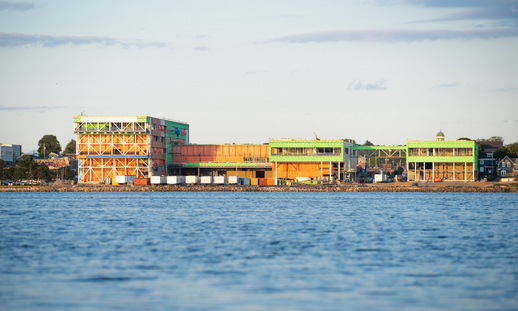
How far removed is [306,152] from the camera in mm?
179500

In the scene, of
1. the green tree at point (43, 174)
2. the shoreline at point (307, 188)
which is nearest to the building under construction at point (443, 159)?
the shoreline at point (307, 188)

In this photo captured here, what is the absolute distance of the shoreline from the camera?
157375mm

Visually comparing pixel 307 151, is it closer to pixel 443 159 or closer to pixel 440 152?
pixel 440 152

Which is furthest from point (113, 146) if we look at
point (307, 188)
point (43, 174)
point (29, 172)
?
point (307, 188)

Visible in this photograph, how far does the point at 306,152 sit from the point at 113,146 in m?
58.2

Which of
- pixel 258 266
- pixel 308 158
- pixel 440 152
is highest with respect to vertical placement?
pixel 440 152

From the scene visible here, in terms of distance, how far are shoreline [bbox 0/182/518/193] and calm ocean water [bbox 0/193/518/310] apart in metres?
100

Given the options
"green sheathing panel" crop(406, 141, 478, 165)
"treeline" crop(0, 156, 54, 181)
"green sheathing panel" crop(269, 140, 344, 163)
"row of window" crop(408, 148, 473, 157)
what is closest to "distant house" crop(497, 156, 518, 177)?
"green sheathing panel" crop(406, 141, 478, 165)

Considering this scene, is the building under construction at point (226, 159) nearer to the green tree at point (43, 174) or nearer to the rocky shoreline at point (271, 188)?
the rocky shoreline at point (271, 188)

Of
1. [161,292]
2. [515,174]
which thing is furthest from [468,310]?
[515,174]

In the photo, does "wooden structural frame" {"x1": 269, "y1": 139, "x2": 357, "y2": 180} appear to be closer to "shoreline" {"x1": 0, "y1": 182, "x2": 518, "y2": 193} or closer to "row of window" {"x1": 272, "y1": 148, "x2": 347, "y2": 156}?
"row of window" {"x1": 272, "y1": 148, "x2": 347, "y2": 156}

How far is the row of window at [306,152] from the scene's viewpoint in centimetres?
17825

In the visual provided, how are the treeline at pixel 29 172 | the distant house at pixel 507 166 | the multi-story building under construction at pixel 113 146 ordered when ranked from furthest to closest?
the distant house at pixel 507 166
the treeline at pixel 29 172
the multi-story building under construction at pixel 113 146

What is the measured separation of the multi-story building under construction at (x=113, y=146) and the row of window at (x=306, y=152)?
3855 centimetres
